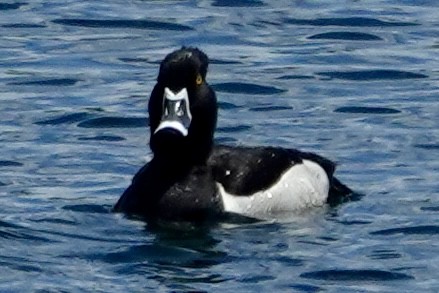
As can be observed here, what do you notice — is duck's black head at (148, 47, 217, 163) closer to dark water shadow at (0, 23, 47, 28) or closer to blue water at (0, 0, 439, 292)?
blue water at (0, 0, 439, 292)

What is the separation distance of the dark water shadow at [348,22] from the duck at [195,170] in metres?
8.64

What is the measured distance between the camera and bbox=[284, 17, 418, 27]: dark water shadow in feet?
92.5

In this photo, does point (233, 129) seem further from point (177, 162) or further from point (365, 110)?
point (177, 162)

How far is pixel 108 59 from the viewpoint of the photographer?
26234 mm

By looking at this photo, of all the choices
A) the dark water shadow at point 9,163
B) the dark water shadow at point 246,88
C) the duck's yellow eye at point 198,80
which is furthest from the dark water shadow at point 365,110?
the duck's yellow eye at point 198,80

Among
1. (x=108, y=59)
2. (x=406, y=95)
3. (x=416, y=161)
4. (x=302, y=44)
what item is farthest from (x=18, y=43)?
(x=416, y=161)

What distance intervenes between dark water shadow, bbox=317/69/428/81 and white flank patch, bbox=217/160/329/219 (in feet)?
17.3

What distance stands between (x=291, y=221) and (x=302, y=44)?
26.8ft

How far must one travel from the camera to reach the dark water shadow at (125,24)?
28.0 meters

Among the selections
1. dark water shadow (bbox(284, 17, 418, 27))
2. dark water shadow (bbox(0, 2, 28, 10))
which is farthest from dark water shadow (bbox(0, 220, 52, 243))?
dark water shadow (bbox(0, 2, 28, 10))

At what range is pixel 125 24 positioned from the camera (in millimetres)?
28219

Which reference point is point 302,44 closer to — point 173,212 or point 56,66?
point 56,66

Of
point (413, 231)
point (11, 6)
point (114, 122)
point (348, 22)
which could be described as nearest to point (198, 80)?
point (413, 231)

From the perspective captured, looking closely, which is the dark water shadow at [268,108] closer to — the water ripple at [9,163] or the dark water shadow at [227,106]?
the dark water shadow at [227,106]
